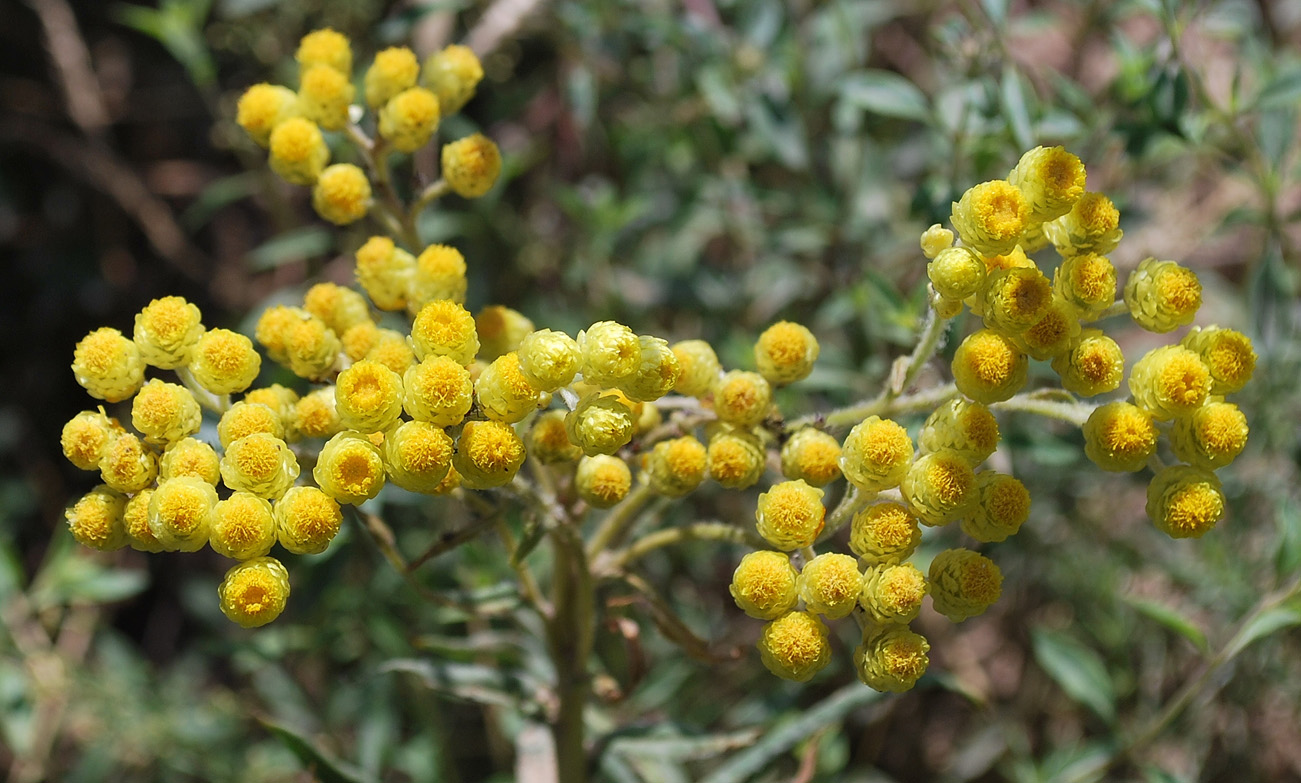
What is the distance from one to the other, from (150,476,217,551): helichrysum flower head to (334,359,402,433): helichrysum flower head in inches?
8.3

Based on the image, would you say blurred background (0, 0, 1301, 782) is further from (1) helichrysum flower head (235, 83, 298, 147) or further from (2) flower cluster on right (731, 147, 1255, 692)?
(1) helichrysum flower head (235, 83, 298, 147)

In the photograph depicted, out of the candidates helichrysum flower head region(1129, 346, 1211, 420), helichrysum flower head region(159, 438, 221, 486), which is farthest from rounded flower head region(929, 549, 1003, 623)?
helichrysum flower head region(159, 438, 221, 486)

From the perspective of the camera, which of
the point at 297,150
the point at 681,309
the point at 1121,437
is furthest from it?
the point at 681,309

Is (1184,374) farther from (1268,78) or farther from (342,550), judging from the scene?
(342,550)

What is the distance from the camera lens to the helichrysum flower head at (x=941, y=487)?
4.76 ft

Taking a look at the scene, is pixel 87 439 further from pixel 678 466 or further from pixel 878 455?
pixel 878 455

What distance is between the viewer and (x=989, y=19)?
2250 mm

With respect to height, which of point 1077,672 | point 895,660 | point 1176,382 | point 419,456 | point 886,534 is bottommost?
point 1077,672

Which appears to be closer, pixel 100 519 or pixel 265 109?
pixel 100 519

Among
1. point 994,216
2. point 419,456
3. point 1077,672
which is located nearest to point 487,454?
point 419,456

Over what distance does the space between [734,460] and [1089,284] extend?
54cm

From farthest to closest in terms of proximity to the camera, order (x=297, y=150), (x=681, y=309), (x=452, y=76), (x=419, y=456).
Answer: (x=681, y=309)
(x=452, y=76)
(x=297, y=150)
(x=419, y=456)

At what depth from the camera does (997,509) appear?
148 centimetres

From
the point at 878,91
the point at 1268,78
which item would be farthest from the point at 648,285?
the point at 1268,78
